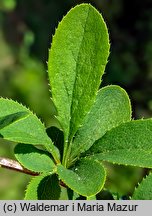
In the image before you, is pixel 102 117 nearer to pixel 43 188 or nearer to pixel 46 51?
pixel 43 188

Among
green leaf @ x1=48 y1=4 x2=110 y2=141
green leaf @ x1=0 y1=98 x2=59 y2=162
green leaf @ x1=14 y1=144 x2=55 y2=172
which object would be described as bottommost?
green leaf @ x1=14 y1=144 x2=55 y2=172

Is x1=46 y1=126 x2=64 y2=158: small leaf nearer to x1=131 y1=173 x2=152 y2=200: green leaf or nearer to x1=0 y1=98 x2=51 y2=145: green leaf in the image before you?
x1=0 y1=98 x2=51 y2=145: green leaf

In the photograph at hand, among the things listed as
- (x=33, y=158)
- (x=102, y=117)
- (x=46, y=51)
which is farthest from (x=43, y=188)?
(x=46, y=51)

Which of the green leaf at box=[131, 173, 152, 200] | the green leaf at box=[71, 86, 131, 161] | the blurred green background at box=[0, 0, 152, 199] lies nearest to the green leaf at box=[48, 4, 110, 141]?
the green leaf at box=[71, 86, 131, 161]

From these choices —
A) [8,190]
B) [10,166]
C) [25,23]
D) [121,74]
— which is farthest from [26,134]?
[25,23]

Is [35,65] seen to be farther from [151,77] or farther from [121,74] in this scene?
[151,77]
